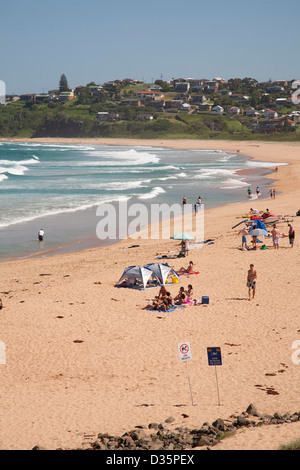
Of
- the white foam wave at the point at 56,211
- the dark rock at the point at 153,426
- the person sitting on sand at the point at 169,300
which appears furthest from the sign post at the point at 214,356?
the white foam wave at the point at 56,211

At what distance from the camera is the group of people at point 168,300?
1735cm

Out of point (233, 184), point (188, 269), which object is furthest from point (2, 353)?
point (233, 184)

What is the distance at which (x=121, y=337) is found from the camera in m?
15.2

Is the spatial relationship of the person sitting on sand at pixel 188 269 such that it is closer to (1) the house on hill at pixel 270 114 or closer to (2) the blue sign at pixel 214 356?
(2) the blue sign at pixel 214 356

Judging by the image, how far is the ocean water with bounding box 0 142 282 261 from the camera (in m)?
30.7

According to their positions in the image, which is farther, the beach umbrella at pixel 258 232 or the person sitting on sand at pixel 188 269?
the beach umbrella at pixel 258 232

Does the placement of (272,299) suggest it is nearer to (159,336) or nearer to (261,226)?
(159,336)

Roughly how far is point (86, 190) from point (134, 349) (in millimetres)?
36794

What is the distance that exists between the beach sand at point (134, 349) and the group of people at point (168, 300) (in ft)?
1.23

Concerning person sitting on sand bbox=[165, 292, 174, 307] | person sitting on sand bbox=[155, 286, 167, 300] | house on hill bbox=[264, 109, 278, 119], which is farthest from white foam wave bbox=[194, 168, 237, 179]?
house on hill bbox=[264, 109, 278, 119]

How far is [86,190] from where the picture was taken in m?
50.2

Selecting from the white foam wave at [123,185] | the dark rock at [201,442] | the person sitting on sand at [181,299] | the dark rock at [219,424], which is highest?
the dark rock at [201,442]

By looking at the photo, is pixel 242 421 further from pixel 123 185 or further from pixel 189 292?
pixel 123 185
